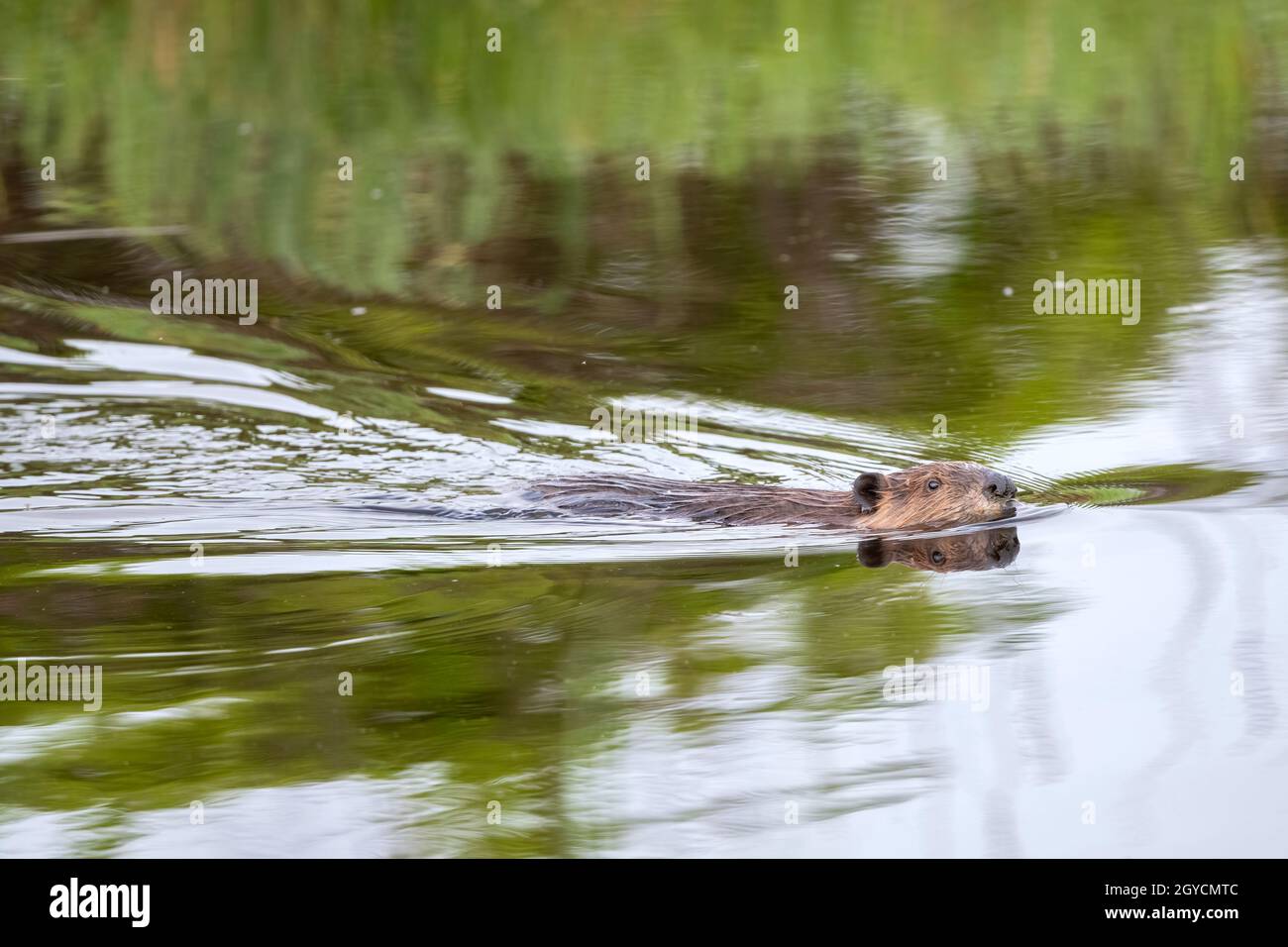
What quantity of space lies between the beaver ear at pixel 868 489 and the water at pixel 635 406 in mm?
396

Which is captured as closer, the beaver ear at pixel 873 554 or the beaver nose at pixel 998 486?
the beaver ear at pixel 873 554

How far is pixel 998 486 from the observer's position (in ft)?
20.3

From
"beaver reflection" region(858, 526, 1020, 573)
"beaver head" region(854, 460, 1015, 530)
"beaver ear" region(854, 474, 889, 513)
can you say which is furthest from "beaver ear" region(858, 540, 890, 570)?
"beaver ear" region(854, 474, 889, 513)

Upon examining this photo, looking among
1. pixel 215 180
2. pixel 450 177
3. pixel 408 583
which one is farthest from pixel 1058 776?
pixel 215 180

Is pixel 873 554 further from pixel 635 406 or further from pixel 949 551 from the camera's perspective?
pixel 635 406

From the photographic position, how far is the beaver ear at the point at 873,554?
5.79 meters

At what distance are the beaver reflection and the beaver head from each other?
0.13 meters

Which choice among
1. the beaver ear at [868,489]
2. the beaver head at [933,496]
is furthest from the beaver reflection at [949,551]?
the beaver ear at [868,489]

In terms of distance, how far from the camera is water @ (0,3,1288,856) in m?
3.94

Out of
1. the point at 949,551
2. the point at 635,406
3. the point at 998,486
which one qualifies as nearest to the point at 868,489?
the point at 998,486

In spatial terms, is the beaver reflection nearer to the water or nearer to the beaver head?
the water

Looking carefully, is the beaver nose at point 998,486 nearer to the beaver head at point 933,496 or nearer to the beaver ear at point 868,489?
the beaver head at point 933,496

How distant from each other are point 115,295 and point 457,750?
596cm

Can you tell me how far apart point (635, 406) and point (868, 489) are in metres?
1.69
